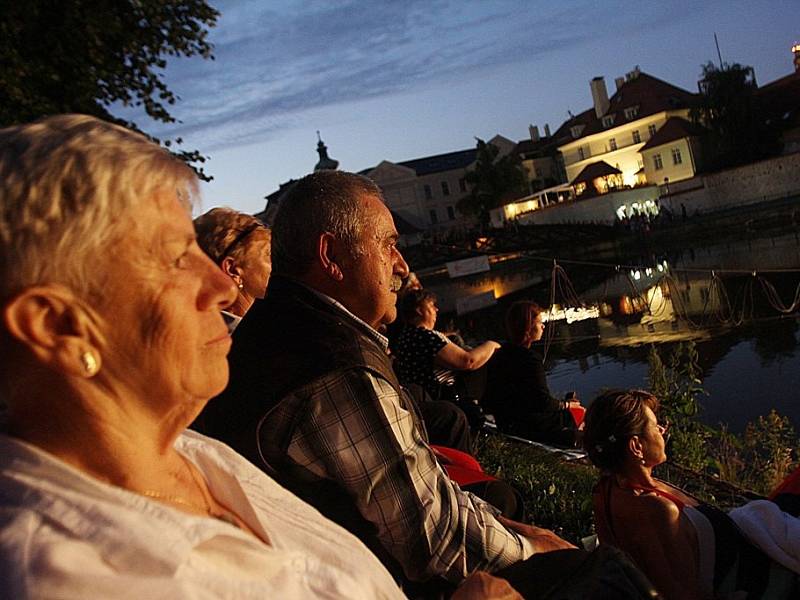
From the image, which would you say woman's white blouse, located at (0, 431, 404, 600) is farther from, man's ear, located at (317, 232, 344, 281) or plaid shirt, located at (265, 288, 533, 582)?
man's ear, located at (317, 232, 344, 281)

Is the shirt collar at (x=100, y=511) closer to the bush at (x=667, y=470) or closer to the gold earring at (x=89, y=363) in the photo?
the gold earring at (x=89, y=363)

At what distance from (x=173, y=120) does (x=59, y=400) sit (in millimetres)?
10633

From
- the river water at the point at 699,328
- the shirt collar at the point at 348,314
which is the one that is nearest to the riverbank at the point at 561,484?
the shirt collar at the point at 348,314

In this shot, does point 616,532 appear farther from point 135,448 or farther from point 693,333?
point 693,333

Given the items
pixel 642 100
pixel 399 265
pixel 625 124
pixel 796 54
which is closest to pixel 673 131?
pixel 625 124

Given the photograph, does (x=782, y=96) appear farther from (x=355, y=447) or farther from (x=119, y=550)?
(x=119, y=550)

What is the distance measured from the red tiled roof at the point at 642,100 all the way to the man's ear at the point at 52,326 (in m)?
70.0

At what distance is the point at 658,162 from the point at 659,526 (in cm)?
6158

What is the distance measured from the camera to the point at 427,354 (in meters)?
5.16

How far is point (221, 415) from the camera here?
2078 millimetres

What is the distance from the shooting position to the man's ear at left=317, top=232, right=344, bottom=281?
7.93ft

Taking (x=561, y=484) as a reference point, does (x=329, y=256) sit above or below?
above

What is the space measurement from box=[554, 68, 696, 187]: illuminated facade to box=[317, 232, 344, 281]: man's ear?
62609mm

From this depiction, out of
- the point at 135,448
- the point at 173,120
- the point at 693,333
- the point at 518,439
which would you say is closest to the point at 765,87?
the point at 693,333
